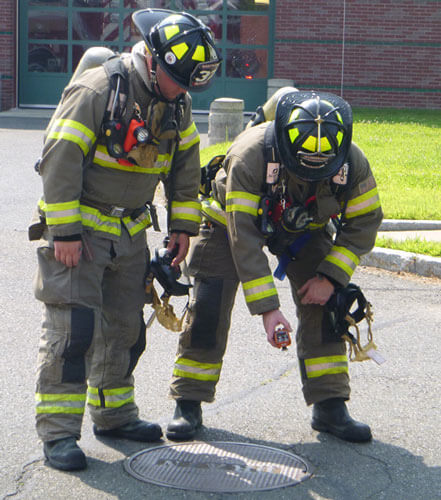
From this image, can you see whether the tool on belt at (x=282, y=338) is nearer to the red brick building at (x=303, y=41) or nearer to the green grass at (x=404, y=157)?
the green grass at (x=404, y=157)

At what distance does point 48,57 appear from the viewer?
20922mm

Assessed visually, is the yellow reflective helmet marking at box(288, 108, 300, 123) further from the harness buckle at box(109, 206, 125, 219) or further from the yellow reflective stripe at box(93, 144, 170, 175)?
the harness buckle at box(109, 206, 125, 219)

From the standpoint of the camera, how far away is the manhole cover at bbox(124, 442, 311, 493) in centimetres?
388

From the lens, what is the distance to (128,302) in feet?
14.0

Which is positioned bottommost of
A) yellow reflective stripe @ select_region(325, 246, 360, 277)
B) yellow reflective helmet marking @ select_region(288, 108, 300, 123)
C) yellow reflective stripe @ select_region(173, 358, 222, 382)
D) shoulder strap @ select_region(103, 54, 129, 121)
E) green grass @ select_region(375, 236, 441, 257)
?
green grass @ select_region(375, 236, 441, 257)

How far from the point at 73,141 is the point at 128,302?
0.85 metres

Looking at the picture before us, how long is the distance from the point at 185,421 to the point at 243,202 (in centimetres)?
109

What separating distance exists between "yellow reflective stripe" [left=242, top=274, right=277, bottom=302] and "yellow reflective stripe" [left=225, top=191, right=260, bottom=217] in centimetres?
30

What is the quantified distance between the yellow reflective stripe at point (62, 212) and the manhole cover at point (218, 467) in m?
1.10

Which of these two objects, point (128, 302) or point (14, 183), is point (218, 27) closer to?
point (14, 183)

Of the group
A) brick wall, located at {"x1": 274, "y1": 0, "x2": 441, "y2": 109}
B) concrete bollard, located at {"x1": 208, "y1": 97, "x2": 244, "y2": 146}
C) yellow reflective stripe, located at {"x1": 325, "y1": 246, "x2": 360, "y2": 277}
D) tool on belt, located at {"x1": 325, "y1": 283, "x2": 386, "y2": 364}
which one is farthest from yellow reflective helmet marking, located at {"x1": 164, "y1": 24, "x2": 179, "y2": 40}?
brick wall, located at {"x1": 274, "y1": 0, "x2": 441, "y2": 109}

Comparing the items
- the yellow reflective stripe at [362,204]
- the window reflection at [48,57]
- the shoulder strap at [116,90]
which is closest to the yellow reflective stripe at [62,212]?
the shoulder strap at [116,90]

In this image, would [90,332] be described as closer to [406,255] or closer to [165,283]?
[165,283]

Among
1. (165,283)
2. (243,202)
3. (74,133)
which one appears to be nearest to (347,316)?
(243,202)
